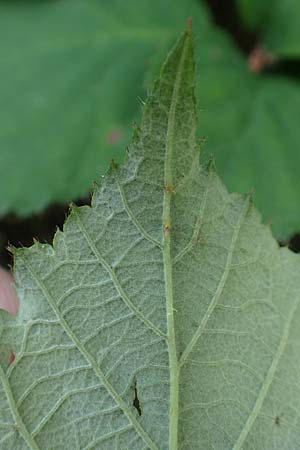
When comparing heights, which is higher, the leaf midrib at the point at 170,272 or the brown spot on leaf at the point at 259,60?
the leaf midrib at the point at 170,272

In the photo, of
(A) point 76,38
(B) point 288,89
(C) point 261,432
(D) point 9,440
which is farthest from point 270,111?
(D) point 9,440

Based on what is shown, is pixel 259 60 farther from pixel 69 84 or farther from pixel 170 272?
pixel 170 272

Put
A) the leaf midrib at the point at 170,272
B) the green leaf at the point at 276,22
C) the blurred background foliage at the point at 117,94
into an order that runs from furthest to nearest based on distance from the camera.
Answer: the green leaf at the point at 276,22 → the blurred background foliage at the point at 117,94 → the leaf midrib at the point at 170,272

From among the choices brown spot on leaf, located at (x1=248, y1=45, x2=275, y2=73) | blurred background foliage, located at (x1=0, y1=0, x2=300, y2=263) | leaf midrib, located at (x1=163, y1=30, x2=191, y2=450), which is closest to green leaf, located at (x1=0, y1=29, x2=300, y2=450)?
leaf midrib, located at (x1=163, y1=30, x2=191, y2=450)

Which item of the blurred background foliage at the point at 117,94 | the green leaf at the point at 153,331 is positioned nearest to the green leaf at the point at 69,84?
the blurred background foliage at the point at 117,94

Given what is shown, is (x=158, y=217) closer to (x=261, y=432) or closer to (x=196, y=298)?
(x=196, y=298)

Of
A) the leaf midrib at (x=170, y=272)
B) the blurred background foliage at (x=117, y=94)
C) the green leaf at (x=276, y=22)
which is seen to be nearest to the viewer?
the leaf midrib at (x=170, y=272)

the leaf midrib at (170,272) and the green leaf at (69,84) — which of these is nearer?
the leaf midrib at (170,272)

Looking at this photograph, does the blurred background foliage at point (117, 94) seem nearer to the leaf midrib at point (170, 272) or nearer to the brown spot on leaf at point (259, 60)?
the brown spot on leaf at point (259, 60)
